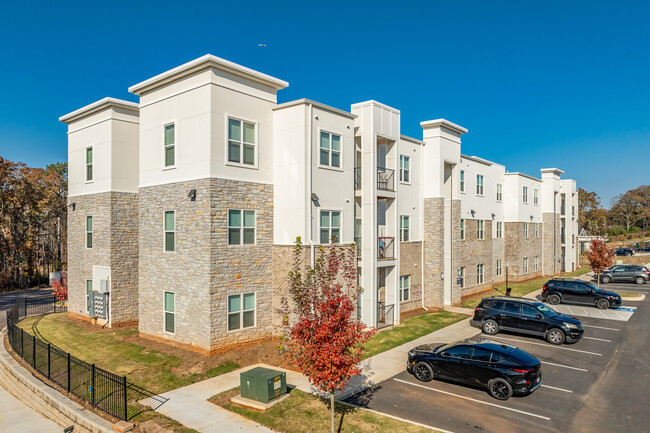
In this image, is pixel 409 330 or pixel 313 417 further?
pixel 409 330

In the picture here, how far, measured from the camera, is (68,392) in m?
13.7

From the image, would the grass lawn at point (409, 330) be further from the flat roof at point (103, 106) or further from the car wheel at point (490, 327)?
the flat roof at point (103, 106)

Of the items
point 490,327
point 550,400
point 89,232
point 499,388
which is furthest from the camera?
point 89,232

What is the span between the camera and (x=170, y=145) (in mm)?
17969

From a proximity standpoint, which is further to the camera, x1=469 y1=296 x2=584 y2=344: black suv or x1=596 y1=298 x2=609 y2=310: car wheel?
x1=596 y1=298 x2=609 y2=310: car wheel

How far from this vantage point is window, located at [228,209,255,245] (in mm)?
17016

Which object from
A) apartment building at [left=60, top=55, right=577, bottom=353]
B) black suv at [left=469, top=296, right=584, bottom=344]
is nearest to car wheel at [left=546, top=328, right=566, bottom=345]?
black suv at [left=469, top=296, right=584, bottom=344]

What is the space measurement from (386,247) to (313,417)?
1226 centimetres

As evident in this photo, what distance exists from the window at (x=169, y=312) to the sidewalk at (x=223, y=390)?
4.41 meters

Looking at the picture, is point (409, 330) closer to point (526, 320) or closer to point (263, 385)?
point (526, 320)

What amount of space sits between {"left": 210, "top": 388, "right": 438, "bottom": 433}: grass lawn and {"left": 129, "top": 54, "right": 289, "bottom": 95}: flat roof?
40.2 ft

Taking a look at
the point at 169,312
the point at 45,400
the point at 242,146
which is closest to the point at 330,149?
the point at 242,146

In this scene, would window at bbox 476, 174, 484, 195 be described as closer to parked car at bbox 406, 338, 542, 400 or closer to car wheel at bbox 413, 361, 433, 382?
parked car at bbox 406, 338, 542, 400

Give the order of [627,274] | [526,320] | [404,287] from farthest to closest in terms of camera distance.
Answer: [627,274] < [404,287] < [526,320]
